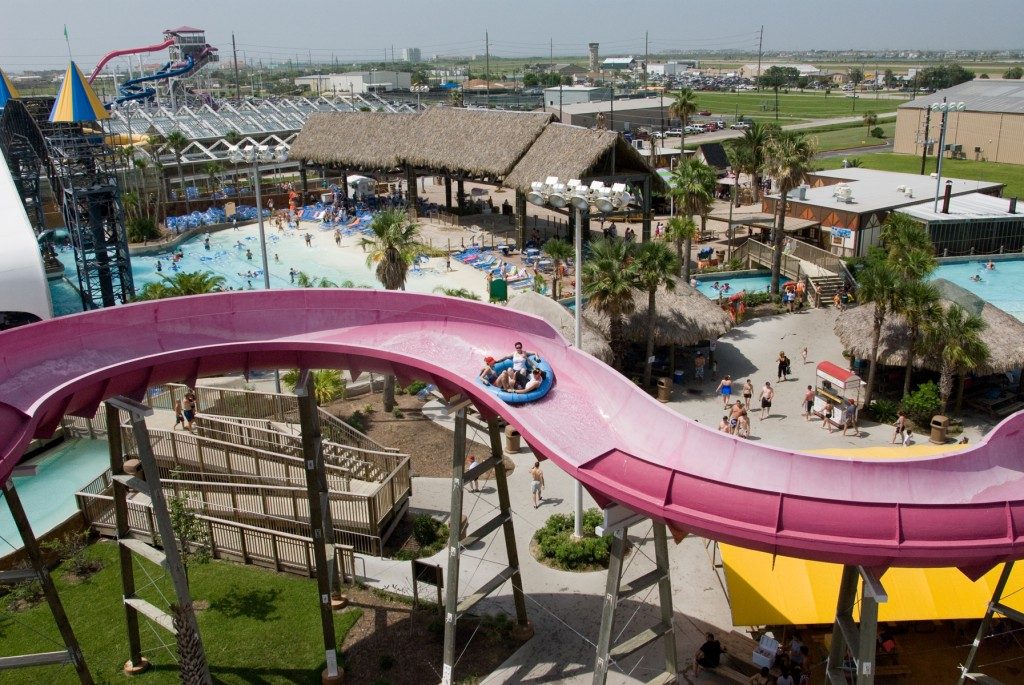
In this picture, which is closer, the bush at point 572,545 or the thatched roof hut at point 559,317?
the bush at point 572,545

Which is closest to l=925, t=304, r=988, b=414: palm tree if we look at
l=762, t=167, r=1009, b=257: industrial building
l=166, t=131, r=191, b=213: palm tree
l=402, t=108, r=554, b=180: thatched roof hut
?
l=762, t=167, r=1009, b=257: industrial building

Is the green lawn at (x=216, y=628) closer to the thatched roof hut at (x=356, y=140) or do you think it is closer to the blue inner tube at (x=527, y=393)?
the blue inner tube at (x=527, y=393)

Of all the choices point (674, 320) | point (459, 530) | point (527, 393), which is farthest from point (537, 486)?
point (674, 320)

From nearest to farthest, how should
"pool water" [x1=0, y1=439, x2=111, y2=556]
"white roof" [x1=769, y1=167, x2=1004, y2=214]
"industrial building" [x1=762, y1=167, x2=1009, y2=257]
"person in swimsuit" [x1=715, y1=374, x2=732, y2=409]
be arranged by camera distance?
1. "pool water" [x1=0, y1=439, x2=111, y2=556]
2. "person in swimsuit" [x1=715, y1=374, x2=732, y2=409]
3. "industrial building" [x1=762, y1=167, x2=1009, y2=257]
4. "white roof" [x1=769, y1=167, x2=1004, y2=214]

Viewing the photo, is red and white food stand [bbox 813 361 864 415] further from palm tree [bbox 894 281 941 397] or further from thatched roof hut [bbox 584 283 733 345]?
thatched roof hut [bbox 584 283 733 345]

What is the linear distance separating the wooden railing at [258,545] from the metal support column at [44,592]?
208 inches

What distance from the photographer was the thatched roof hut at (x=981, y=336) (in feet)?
93.0

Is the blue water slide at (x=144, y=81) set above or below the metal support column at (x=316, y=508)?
above

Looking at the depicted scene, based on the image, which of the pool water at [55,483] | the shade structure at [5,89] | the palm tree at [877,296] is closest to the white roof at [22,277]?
the pool water at [55,483]

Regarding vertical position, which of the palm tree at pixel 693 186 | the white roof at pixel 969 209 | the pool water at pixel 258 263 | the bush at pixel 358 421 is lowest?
the bush at pixel 358 421

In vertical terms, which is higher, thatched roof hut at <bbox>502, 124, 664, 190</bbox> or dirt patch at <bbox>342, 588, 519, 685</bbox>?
thatched roof hut at <bbox>502, 124, 664, 190</bbox>

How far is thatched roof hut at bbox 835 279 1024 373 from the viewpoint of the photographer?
28359mm

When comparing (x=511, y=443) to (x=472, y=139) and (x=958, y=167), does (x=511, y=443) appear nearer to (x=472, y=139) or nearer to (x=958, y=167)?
(x=472, y=139)

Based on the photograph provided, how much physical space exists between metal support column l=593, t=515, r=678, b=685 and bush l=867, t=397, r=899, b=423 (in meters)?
A: 15.6
